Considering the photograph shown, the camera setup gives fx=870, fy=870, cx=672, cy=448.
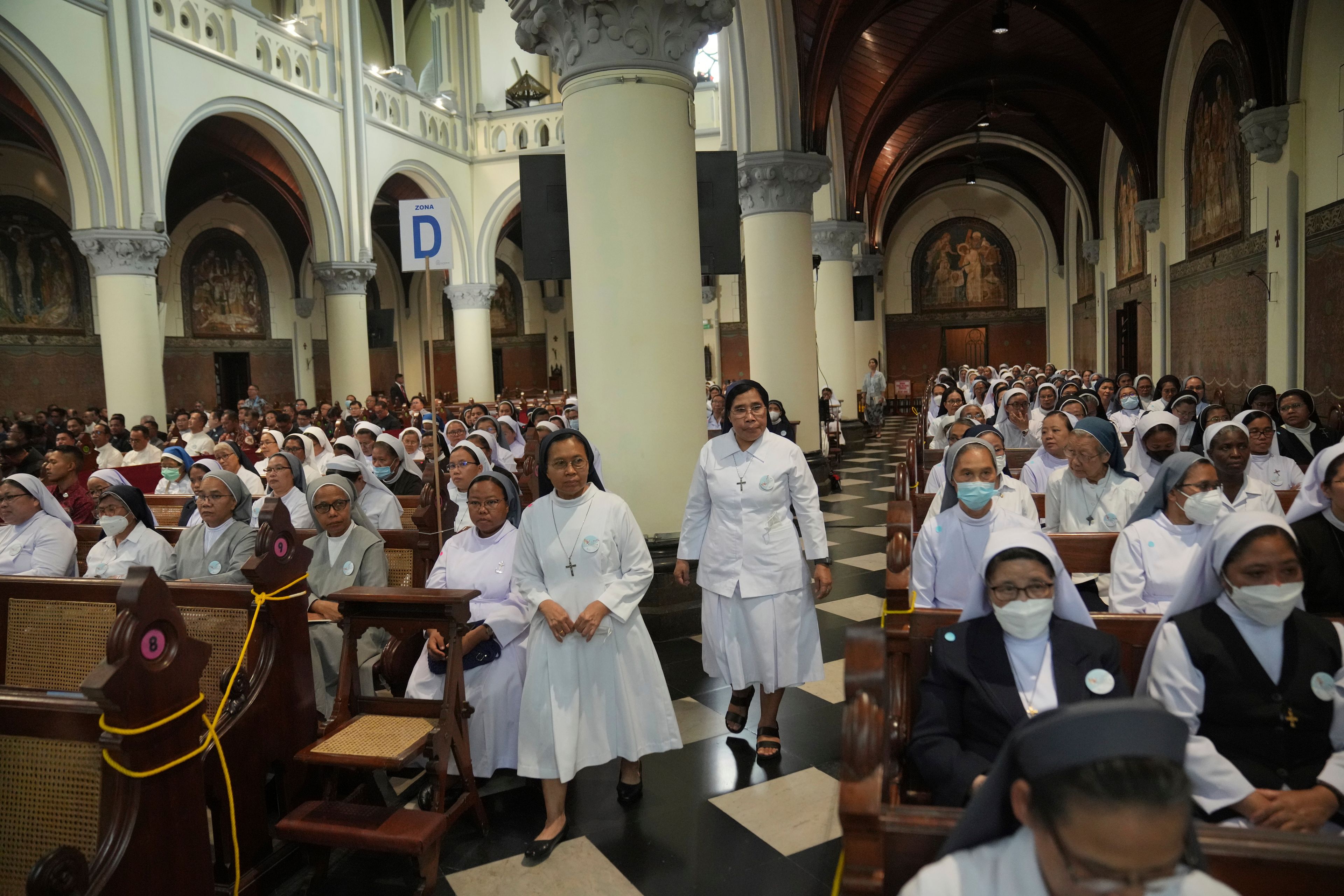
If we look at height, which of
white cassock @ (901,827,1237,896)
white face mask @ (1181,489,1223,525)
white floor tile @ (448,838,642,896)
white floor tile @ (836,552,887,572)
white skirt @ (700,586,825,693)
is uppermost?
white face mask @ (1181,489,1223,525)

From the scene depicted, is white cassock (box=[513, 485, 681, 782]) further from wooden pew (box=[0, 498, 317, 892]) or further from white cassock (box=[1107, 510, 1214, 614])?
white cassock (box=[1107, 510, 1214, 614])

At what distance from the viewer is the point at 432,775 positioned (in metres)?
→ 3.24

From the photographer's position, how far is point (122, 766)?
7.45 feet

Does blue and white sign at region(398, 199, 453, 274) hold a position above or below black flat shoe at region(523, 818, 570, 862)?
above

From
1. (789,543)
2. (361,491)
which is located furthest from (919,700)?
(361,491)

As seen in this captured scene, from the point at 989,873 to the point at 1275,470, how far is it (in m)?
5.67

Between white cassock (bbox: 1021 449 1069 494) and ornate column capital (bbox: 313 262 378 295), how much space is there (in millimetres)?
14750

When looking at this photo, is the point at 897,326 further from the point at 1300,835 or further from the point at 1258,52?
the point at 1300,835

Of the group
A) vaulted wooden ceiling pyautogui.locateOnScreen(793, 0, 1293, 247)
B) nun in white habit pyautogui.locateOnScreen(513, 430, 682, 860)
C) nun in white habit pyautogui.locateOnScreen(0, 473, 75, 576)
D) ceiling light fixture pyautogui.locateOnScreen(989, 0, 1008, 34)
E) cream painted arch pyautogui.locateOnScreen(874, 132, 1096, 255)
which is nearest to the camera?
nun in white habit pyautogui.locateOnScreen(513, 430, 682, 860)

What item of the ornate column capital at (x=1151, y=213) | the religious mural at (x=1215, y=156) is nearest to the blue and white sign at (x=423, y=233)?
the religious mural at (x=1215, y=156)

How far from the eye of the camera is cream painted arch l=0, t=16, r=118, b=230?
1134 centimetres

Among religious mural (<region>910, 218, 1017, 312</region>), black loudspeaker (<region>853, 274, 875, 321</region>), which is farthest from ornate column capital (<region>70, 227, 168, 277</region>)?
religious mural (<region>910, 218, 1017, 312</region>)

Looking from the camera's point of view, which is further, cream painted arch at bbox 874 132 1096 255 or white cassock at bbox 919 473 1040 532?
cream painted arch at bbox 874 132 1096 255

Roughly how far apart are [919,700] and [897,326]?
29.7 meters
